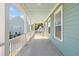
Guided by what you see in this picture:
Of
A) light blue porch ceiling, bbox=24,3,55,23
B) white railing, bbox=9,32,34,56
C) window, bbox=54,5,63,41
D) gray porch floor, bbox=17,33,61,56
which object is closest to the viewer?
white railing, bbox=9,32,34,56

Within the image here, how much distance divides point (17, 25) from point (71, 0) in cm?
2155

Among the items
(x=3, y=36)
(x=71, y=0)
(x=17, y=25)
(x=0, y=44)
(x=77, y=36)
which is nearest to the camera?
(x=71, y=0)

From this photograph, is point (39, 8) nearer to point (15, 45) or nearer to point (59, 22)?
point (59, 22)

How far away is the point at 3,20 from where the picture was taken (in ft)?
9.87

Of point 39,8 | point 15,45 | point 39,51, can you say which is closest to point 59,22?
point 39,51

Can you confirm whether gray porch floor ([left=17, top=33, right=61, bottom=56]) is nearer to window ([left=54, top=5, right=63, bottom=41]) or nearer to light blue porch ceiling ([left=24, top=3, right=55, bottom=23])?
window ([left=54, top=5, right=63, bottom=41])

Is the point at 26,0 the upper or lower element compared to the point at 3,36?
upper

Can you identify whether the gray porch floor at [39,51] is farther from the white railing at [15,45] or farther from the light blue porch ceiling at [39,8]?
the light blue porch ceiling at [39,8]

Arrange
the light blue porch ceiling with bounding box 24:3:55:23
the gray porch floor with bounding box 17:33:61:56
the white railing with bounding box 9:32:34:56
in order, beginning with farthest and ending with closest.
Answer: the light blue porch ceiling with bounding box 24:3:55:23
the gray porch floor with bounding box 17:33:61:56
the white railing with bounding box 9:32:34:56

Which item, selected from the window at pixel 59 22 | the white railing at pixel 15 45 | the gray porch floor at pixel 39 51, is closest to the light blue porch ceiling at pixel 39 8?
the window at pixel 59 22

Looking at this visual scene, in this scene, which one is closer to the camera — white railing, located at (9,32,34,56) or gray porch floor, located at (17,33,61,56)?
white railing, located at (9,32,34,56)

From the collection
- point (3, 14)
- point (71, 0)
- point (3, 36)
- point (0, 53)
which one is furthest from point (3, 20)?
point (71, 0)

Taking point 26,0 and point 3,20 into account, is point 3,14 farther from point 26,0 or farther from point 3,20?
point 26,0

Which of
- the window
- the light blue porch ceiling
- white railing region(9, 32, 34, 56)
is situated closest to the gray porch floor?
white railing region(9, 32, 34, 56)
